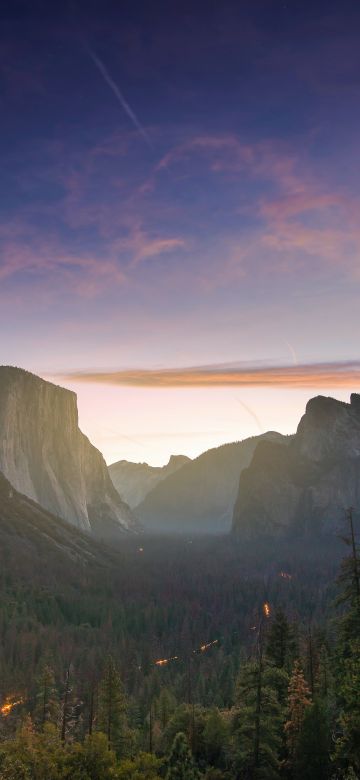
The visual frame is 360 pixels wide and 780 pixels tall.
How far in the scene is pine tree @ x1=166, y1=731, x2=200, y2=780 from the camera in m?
33.6

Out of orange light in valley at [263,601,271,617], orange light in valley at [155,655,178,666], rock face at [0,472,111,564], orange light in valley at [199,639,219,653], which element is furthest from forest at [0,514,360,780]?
rock face at [0,472,111,564]

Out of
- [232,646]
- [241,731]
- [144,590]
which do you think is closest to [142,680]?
[232,646]

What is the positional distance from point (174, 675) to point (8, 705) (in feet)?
101

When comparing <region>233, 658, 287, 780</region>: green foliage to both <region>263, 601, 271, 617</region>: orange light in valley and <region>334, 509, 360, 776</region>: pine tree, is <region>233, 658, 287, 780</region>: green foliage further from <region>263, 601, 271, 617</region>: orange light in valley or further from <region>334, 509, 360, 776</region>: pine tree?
<region>263, 601, 271, 617</region>: orange light in valley

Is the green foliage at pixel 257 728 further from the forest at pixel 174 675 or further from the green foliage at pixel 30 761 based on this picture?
the green foliage at pixel 30 761

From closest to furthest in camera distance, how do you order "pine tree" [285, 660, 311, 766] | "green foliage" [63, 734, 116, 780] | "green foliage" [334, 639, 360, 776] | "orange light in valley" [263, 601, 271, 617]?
"green foliage" [334, 639, 360, 776] < "green foliage" [63, 734, 116, 780] < "pine tree" [285, 660, 311, 766] < "orange light in valley" [263, 601, 271, 617]

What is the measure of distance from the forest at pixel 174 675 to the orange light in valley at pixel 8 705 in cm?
26

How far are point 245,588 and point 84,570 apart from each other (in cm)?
5137

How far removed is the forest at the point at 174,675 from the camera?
33.5 metres

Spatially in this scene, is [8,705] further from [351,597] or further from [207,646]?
[351,597]

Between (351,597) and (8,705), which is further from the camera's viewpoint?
(8,705)

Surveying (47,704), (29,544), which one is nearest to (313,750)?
(47,704)

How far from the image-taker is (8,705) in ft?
260

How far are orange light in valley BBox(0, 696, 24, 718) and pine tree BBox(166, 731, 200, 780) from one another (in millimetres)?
49790
